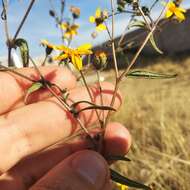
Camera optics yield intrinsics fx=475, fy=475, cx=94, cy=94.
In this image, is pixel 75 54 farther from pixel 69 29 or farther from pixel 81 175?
pixel 69 29

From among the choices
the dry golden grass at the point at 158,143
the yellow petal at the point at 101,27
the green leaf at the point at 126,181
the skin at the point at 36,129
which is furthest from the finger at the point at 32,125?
the dry golden grass at the point at 158,143

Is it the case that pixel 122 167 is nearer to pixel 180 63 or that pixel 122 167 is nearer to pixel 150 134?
pixel 150 134

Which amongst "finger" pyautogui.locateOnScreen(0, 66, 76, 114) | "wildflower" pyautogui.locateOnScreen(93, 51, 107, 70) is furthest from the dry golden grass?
"wildflower" pyautogui.locateOnScreen(93, 51, 107, 70)

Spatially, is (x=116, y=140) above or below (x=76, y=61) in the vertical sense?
below

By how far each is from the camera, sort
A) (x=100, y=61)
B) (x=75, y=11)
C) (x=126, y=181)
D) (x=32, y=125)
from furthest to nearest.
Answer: (x=75, y=11) < (x=32, y=125) < (x=100, y=61) < (x=126, y=181)

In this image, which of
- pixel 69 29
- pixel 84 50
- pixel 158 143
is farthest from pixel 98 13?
pixel 158 143

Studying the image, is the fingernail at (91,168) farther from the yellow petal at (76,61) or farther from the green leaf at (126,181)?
the yellow petal at (76,61)
